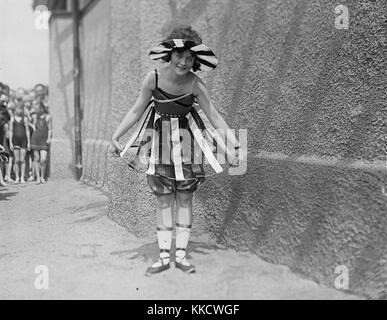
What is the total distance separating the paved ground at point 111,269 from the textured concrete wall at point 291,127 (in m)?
0.20

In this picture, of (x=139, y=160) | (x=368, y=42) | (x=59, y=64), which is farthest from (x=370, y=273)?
(x=59, y=64)

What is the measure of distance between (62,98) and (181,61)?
6.68m

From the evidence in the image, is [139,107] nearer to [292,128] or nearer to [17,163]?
[292,128]

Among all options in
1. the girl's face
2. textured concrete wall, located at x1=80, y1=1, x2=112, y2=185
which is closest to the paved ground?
the girl's face

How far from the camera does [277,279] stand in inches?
125

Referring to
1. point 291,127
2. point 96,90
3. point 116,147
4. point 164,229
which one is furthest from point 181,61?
point 96,90

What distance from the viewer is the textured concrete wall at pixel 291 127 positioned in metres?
2.97

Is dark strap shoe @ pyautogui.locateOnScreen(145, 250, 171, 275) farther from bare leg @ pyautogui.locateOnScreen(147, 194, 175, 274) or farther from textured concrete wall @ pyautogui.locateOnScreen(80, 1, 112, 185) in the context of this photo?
textured concrete wall @ pyautogui.locateOnScreen(80, 1, 112, 185)

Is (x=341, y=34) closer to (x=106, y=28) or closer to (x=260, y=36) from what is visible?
(x=260, y=36)

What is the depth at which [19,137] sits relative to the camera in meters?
8.77

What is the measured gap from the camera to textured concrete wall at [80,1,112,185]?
7629 mm
